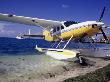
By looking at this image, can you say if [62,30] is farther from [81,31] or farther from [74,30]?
[81,31]

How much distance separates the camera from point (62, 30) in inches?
774

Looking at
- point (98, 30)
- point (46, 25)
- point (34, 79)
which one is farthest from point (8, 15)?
point (34, 79)

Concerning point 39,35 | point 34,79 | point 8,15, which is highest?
point 8,15

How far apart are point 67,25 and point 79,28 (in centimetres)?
200

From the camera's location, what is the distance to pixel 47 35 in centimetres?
2277

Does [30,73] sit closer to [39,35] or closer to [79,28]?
[79,28]

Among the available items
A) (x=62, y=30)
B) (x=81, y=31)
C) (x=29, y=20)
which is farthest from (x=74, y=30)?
(x=29, y=20)

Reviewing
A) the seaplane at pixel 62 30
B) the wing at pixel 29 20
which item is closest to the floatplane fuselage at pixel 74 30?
the seaplane at pixel 62 30

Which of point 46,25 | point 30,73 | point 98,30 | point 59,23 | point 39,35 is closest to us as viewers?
point 30,73

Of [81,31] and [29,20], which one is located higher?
[29,20]

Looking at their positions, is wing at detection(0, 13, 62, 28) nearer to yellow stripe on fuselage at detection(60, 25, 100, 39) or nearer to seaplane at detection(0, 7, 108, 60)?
seaplane at detection(0, 7, 108, 60)

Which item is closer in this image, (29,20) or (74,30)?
(74,30)

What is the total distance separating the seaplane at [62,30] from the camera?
16.7 meters

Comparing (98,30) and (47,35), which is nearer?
(98,30)
